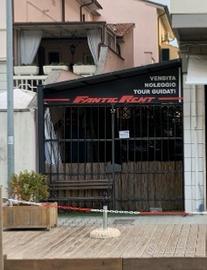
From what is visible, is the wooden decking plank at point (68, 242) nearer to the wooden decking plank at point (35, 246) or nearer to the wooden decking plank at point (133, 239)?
the wooden decking plank at point (35, 246)

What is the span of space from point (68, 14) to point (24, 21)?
721cm

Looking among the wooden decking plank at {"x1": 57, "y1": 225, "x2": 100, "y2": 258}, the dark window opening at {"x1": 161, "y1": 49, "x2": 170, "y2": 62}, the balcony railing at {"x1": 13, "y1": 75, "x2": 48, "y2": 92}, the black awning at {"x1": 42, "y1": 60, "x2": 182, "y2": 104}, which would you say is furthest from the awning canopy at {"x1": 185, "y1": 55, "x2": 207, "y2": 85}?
the dark window opening at {"x1": 161, "y1": 49, "x2": 170, "y2": 62}

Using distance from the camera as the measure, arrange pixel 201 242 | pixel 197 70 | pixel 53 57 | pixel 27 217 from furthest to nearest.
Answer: pixel 53 57 < pixel 197 70 < pixel 27 217 < pixel 201 242

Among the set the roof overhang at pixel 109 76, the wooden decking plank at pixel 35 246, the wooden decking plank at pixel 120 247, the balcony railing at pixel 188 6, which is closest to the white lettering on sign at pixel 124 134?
the roof overhang at pixel 109 76

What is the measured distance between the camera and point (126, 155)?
47.3 ft

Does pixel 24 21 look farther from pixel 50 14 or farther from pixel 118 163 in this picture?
pixel 118 163

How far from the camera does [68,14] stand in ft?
94.7

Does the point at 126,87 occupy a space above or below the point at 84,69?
below

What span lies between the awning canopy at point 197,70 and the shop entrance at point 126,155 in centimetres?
105

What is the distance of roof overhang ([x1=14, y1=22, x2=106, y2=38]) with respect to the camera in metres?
20.6

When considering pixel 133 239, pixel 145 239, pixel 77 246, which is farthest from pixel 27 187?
pixel 145 239

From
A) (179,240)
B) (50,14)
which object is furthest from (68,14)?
(179,240)

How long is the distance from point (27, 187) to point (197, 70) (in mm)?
4121

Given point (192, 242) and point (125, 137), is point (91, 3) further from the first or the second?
point (192, 242)
